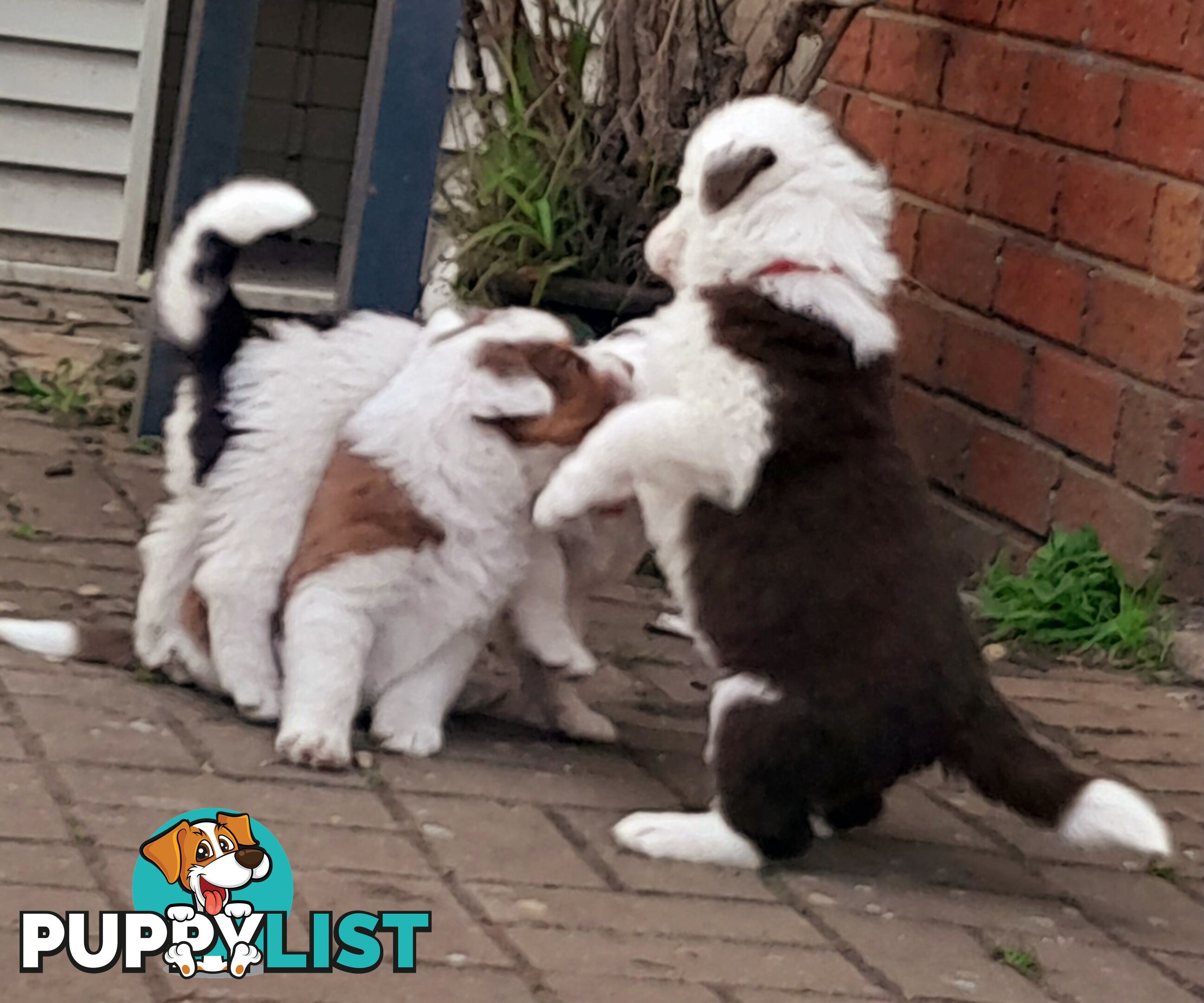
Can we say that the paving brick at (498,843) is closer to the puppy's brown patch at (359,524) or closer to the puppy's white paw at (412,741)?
the puppy's white paw at (412,741)

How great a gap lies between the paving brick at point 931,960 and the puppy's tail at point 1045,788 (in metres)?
0.24

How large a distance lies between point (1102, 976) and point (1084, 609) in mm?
1847

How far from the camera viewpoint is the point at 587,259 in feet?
17.8

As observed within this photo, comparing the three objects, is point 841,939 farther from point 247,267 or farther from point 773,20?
point 247,267

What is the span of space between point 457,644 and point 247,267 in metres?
4.81

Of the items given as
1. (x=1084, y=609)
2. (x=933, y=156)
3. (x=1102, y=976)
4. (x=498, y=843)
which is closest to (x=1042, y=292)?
(x=933, y=156)

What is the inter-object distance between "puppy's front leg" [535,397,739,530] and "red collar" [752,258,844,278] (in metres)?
0.25

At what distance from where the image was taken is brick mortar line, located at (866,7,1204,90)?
473cm

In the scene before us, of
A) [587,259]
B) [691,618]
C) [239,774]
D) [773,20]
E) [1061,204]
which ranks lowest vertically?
[239,774]

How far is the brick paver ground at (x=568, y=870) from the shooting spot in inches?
111

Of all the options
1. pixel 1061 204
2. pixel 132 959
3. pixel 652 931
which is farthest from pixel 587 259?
pixel 132 959

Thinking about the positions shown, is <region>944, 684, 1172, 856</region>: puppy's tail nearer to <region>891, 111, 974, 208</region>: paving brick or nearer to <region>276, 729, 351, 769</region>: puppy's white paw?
<region>276, 729, 351, 769</region>: puppy's white paw

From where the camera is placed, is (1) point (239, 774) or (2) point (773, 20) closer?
(1) point (239, 774)

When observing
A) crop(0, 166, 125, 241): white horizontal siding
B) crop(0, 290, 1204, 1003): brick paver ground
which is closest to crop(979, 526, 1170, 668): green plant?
crop(0, 290, 1204, 1003): brick paver ground
